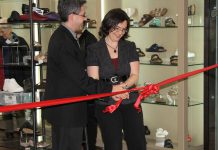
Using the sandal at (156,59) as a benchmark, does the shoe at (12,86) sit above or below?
below

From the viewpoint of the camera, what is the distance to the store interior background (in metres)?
4.96

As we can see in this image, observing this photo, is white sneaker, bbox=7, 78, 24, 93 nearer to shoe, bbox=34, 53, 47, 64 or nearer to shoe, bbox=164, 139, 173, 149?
shoe, bbox=34, 53, 47, 64

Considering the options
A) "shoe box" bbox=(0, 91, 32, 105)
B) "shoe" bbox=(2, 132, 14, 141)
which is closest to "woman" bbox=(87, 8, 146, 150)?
"shoe box" bbox=(0, 91, 32, 105)

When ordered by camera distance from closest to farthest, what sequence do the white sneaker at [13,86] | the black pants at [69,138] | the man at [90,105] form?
the black pants at [69,138] < the man at [90,105] < the white sneaker at [13,86]

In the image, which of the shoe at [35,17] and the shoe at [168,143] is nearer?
the shoe at [35,17]

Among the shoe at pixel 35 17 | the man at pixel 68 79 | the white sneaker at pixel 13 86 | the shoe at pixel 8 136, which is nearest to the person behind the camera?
the man at pixel 68 79

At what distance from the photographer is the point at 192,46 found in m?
4.91

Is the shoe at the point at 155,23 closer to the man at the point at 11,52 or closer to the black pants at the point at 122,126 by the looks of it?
the man at the point at 11,52

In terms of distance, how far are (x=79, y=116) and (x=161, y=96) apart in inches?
81.3

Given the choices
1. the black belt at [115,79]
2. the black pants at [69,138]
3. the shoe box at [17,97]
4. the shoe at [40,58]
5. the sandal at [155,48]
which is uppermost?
the sandal at [155,48]

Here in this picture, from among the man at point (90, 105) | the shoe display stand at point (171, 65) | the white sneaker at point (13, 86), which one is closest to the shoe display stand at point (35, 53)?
the white sneaker at point (13, 86)

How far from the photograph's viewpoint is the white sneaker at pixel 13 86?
4.76m

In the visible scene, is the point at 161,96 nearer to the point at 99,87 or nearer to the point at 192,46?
the point at 192,46

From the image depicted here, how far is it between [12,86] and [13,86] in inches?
0.5
